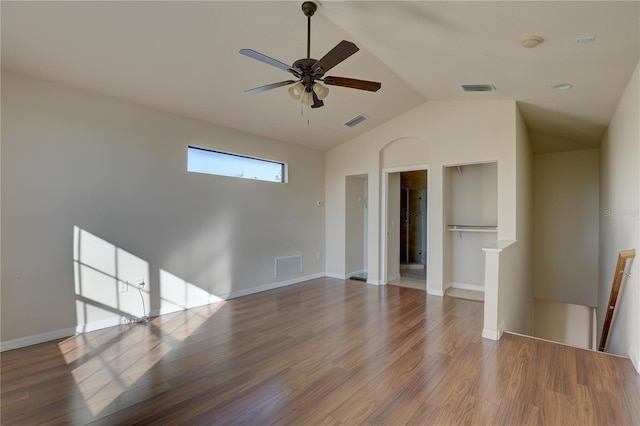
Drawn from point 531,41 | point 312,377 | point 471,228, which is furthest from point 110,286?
point 471,228

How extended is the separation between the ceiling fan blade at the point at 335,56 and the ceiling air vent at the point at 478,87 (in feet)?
8.92

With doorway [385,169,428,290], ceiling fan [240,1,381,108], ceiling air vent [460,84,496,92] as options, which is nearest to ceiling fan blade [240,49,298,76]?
ceiling fan [240,1,381,108]

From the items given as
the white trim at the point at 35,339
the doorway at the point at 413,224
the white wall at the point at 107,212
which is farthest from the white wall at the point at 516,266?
the white trim at the point at 35,339

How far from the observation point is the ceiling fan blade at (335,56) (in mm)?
2191

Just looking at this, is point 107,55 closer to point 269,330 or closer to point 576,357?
point 269,330

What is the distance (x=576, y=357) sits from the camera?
291 cm

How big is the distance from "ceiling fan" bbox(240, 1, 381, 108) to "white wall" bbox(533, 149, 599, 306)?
6.33m

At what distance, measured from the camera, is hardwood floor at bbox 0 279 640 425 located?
2133mm

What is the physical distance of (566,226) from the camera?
6727 millimetres

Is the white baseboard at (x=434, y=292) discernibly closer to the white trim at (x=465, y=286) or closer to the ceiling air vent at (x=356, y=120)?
the white trim at (x=465, y=286)

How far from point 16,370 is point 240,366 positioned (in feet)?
6.45

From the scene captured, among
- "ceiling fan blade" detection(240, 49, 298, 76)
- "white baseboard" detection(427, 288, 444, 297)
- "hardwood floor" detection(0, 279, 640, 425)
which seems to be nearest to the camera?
"hardwood floor" detection(0, 279, 640, 425)

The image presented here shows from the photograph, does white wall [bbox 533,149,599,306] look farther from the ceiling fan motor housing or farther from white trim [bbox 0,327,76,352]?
white trim [bbox 0,327,76,352]

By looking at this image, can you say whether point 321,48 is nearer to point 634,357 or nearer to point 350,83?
point 350,83
